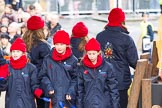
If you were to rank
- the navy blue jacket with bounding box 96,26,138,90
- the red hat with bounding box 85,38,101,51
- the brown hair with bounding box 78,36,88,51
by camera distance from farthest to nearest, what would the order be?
the brown hair with bounding box 78,36,88,51
the navy blue jacket with bounding box 96,26,138,90
the red hat with bounding box 85,38,101,51

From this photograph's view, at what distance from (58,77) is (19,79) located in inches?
19.8

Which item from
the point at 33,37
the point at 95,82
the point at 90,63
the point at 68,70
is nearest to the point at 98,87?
the point at 95,82

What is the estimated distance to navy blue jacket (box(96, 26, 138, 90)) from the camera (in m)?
7.55

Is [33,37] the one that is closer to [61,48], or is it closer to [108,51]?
[61,48]

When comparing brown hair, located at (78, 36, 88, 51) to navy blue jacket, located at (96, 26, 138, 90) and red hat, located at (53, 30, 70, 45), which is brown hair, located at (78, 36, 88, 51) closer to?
navy blue jacket, located at (96, 26, 138, 90)

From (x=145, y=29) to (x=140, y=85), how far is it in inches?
381

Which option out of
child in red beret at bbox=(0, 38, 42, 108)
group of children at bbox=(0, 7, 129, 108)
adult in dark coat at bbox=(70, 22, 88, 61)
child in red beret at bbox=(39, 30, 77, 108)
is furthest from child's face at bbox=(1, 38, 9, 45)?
child in red beret at bbox=(39, 30, 77, 108)

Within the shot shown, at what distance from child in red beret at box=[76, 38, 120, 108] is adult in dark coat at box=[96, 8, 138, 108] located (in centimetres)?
49

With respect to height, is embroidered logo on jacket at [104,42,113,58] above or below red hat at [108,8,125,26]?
below

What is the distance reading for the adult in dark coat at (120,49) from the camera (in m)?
7.56

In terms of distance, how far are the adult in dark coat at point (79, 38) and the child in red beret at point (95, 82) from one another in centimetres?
108

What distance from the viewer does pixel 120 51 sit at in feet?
24.9

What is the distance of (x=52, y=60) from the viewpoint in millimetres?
7387

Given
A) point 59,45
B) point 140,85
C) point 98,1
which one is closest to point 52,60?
point 59,45
